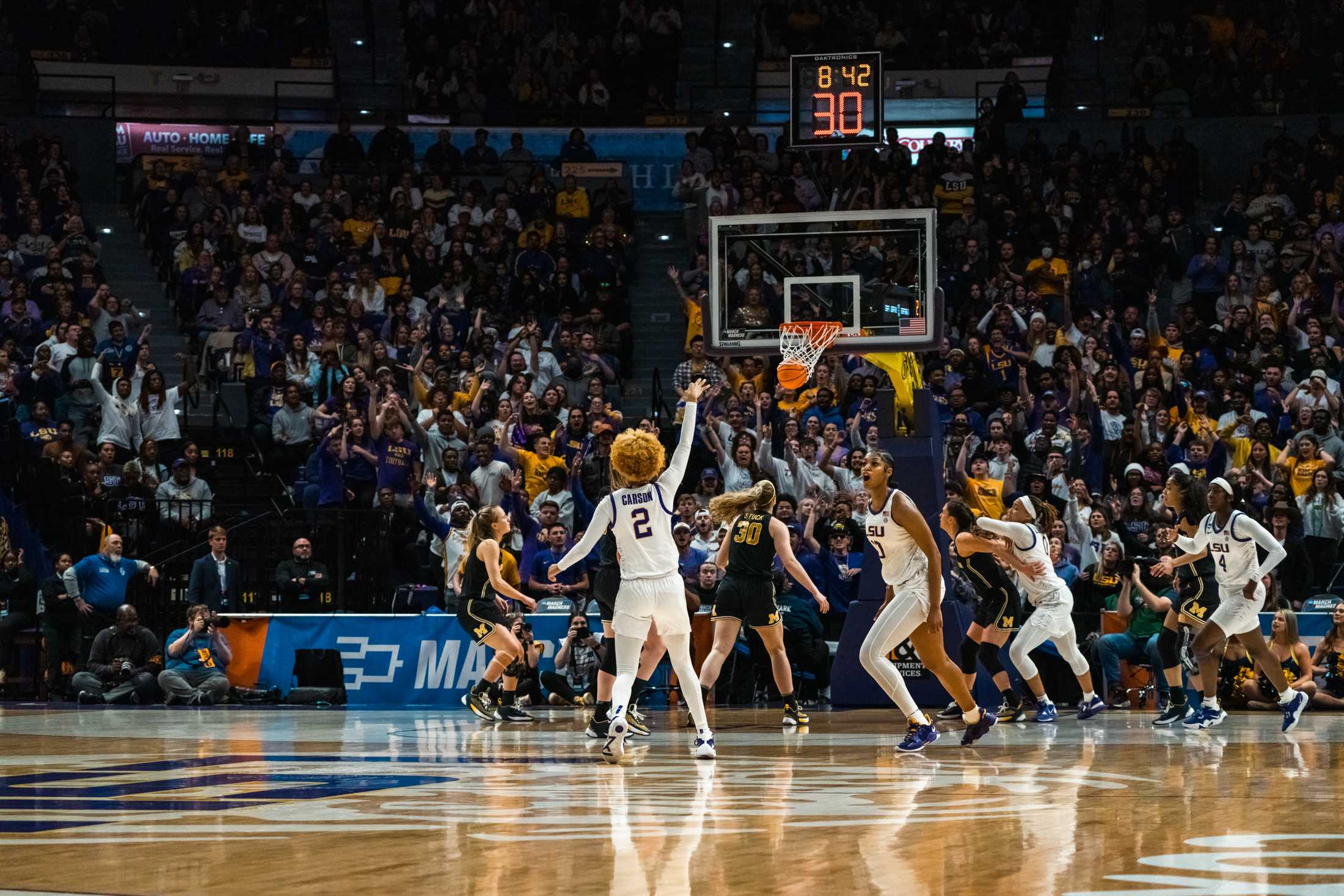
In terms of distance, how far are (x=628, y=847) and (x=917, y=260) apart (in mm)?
11757

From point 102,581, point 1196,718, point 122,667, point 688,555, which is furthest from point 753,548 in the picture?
point 102,581

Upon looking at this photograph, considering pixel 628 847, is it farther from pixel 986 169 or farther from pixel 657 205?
pixel 657 205

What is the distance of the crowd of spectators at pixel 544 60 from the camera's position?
30.5m

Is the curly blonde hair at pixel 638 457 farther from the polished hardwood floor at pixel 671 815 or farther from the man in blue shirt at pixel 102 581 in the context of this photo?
the man in blue shirt at pixel 102 581

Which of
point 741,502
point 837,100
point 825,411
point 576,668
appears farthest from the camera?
point 825,411

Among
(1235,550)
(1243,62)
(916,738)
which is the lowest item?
(916,738)

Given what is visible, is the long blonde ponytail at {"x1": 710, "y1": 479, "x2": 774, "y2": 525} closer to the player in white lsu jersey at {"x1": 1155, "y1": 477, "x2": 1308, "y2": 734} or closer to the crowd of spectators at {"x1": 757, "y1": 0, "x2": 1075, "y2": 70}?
the player in white lsu jersey at {"x1": 1155, "y1": 477, "x2": 1308, "y2": 734}

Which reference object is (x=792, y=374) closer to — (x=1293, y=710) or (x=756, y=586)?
(x=756, y=586)

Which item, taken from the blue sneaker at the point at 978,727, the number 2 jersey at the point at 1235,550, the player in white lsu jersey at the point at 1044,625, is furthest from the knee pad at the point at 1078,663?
the blue sneaker at the point at 978,727

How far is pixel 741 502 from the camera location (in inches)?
546

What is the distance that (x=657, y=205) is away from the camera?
97.3 ft

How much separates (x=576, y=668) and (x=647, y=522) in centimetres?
809

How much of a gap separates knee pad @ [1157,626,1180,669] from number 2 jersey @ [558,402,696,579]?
6.21 meters

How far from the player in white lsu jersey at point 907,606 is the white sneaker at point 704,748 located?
4.64 feet
